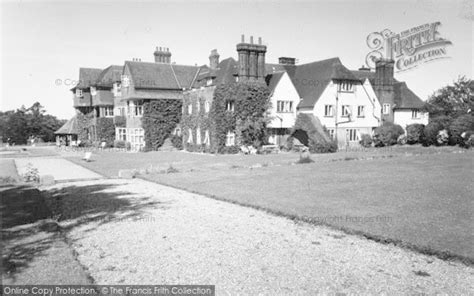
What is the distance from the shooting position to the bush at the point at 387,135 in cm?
3928

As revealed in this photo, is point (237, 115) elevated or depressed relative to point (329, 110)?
depressed

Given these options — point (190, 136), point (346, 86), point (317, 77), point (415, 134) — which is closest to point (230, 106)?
point (190, 136)

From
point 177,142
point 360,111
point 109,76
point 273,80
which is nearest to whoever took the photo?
point 273,80

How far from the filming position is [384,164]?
75.5ft

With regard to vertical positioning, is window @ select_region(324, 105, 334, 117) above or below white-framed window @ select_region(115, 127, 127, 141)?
above

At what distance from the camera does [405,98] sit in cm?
5053

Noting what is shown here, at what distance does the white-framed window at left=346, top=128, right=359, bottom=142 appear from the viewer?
42.5 m

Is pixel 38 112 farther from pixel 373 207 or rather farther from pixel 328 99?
pixel 373 207

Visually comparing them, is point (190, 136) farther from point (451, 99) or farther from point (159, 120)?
point (451, 99)

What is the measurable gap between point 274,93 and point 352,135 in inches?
408

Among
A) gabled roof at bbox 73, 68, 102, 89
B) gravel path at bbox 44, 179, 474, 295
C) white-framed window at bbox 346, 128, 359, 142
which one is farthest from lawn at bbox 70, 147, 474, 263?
gabled roof at bbox 73, 68, 102, 89

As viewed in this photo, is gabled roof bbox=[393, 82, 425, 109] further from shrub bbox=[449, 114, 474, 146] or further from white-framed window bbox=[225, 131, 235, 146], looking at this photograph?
white-framed window bbox=[225, 131, 235, 146]

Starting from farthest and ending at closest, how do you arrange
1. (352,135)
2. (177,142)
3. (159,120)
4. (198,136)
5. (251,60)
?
(177,142) → (159,120) → (352,135) → (198,136) → (251,60)

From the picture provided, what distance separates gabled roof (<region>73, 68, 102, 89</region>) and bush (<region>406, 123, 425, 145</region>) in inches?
1688
